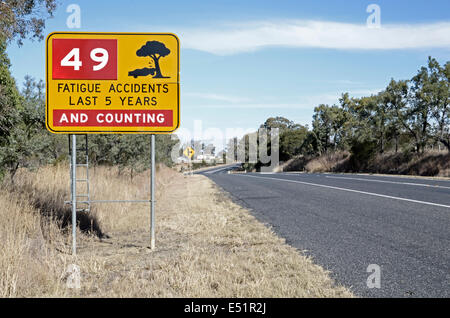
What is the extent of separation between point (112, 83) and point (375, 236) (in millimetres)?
5061

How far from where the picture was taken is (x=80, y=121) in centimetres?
657

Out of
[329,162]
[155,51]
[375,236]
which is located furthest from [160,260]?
[329,162]

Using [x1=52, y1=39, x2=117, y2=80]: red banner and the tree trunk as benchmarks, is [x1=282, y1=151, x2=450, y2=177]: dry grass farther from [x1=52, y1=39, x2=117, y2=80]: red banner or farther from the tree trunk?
[x1=52, y1=39, x2=117, y2=80]: red banner

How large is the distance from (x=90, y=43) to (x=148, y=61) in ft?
3.05

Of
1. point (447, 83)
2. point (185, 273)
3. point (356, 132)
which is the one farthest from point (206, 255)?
point (356, 132)

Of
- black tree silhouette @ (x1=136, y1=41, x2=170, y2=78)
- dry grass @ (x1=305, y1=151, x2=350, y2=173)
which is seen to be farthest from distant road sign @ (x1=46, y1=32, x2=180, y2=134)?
dry grass @ (x1=305, y1=151, x2=350, y2=173)

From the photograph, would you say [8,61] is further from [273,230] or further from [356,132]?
[356,132]

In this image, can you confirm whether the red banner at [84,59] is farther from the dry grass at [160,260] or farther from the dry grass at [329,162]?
the dry grass at [329,162]

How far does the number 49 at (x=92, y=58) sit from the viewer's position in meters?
6.50

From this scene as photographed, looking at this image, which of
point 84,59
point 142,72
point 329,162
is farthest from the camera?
point 329,162

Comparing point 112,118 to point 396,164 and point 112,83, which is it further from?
point 396,164

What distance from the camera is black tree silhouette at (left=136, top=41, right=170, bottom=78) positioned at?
6.61m

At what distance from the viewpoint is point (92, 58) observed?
21.6 feet

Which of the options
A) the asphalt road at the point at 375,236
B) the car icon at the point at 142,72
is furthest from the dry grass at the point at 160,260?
the car icon at the point at 142,72
